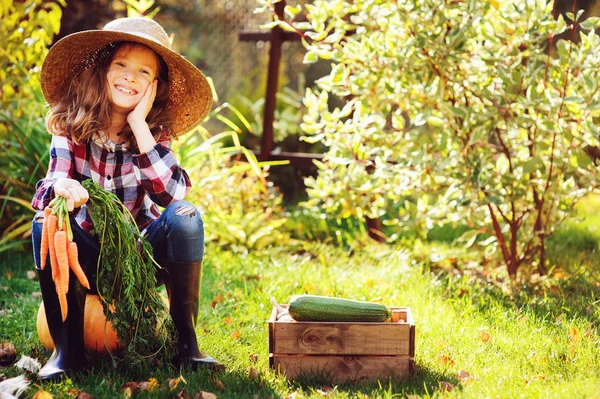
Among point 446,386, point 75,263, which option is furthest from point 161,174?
point 446,386

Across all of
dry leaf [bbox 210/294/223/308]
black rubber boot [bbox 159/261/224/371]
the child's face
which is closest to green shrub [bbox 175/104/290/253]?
dry leaf [bbox 210/294/223/308]

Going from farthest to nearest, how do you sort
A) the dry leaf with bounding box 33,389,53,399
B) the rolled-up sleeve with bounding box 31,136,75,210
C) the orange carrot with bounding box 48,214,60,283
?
the rolled-up sleeve with bounding box 31,136,75,210 → the orange carrot with bounding box 48,214,60,283 → the dry leaf with bounding box 33,389,53,399

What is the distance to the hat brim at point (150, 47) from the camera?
304cm

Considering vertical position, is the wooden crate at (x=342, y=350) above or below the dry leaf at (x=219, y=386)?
above

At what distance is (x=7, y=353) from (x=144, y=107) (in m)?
1.14

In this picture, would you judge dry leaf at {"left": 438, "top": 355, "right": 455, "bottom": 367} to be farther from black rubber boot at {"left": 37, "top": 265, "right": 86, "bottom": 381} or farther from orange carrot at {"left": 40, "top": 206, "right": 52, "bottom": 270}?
orange carrot at {"left": 40, "top": 206, "right": 52, "bottom": 270}

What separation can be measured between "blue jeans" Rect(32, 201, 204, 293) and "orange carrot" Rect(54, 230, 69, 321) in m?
0.14

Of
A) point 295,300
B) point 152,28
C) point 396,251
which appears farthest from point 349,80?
point 295,300

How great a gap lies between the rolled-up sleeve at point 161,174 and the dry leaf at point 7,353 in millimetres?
861

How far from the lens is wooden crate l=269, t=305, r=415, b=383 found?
112 inches

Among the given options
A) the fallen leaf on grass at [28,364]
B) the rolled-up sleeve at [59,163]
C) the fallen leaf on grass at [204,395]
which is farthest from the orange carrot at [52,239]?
the fallen leaf on grass at [204,395]

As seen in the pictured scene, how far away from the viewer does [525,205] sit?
438 cm

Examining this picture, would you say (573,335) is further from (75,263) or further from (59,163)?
(59,163)

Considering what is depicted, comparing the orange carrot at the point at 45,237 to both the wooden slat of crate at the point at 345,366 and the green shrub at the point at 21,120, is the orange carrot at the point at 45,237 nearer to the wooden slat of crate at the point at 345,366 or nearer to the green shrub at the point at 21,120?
the wooden slat of crate at the point at 345,366
